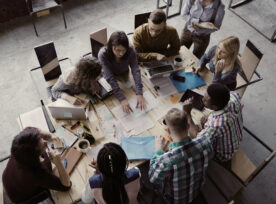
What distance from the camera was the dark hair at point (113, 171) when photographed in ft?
5.55

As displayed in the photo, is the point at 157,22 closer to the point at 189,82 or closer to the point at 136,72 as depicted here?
the point at 136,72

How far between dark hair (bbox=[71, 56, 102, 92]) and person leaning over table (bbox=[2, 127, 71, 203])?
0.70 metres

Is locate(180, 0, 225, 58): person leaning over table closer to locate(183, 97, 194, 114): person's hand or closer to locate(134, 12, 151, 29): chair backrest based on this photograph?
locate(134, 12, 151, 29): chair backrest

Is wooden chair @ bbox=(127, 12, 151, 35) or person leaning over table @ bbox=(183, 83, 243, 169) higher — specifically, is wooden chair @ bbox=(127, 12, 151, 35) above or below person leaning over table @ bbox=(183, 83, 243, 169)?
above

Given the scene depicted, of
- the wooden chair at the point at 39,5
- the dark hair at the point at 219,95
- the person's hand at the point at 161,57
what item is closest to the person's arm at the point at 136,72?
the person's hand at the point at 161,57

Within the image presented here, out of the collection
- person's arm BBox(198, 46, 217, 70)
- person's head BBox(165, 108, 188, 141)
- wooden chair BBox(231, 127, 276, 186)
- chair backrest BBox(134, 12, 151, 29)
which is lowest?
wooden chair BBox(231, 127, 276, 186)

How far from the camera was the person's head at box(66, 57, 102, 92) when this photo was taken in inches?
93.7

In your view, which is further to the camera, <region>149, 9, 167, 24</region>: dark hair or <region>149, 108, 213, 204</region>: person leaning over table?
<region>149, 9, 167, 24</region>: dark hair

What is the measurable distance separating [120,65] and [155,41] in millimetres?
543

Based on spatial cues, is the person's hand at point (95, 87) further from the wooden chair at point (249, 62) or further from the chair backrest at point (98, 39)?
the wooden chair at point (249, 62)

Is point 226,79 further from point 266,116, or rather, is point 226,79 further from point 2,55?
point 2,55

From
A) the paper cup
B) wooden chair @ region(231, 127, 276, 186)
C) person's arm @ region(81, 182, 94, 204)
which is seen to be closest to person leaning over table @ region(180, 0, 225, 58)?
wooden chair @ region(231, 127, 276, 186)

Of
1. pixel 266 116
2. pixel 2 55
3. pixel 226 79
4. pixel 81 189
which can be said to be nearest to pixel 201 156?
pixel 81 189

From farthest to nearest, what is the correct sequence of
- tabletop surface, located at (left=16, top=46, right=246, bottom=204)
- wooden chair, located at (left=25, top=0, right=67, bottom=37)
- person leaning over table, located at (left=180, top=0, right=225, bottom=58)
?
1. wooden chair, located at (left=25, top=0, right=67, bottom=37)
2. person leaning over table, located at (left=180, top=0, right=225, bottom=58)
3. tabletop surface, located at (left=16, top=46, right=246, bottom=204)
